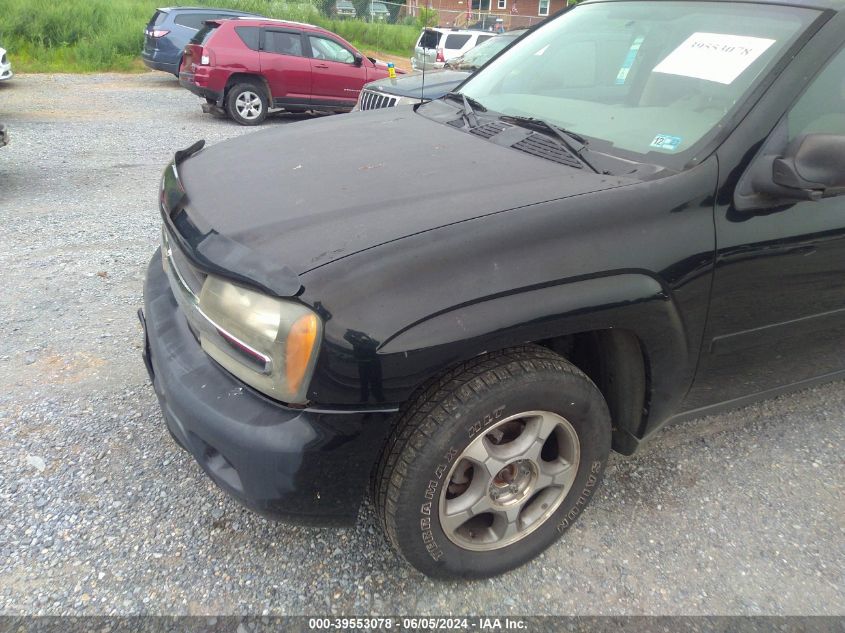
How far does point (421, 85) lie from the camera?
6902 mm

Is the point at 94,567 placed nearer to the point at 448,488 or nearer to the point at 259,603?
the point at 259,603

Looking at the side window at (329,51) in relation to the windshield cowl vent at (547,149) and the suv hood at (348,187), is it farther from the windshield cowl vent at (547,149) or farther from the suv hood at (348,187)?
the windshield cowl vent at (547,149)

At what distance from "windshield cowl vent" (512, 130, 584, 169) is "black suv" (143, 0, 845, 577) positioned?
0.05 ft

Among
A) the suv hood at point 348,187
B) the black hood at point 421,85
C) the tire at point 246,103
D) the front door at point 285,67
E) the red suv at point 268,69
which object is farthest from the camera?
the front door at point 285,67

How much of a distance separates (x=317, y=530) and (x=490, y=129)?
5.56 feet

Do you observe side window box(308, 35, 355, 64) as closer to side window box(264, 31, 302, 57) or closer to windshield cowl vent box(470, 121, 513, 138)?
side window box(264, 31, 302, 57)

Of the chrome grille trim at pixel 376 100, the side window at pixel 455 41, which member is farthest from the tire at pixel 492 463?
the side window at pixel 455 41

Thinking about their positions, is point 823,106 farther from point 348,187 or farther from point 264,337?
point 264,337

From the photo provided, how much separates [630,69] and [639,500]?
1773 mm

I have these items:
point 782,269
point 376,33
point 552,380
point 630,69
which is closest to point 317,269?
point 552,380

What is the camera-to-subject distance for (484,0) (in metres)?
47.9

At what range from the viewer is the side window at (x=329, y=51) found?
11.3 m

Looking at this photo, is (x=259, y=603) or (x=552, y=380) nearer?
(x=552, y=380)

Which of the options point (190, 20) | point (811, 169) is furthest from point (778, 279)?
point (190, 20)
